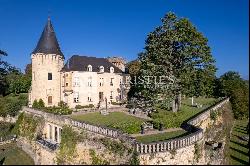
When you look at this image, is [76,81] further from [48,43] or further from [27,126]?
[27,126]

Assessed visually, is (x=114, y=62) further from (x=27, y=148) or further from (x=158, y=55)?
(x=27, y=148)

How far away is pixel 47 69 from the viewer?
42.1 m

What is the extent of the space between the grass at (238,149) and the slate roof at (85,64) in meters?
22.9

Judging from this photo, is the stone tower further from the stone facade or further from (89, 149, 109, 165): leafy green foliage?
(89, 149, 109, 165): leafy green foliage

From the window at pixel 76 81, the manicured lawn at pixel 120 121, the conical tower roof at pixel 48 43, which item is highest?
the conical tower roof at pixel 48 43

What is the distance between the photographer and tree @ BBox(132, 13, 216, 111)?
3638 centimetres

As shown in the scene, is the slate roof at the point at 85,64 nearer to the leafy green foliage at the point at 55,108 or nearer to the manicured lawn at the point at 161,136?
the leafy green foliage at the point at 55,108

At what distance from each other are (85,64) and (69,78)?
4428mm

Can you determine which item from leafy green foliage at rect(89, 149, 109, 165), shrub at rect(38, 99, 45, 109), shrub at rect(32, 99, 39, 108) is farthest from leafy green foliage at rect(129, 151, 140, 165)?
shrub at rect(32, 99, 39, 108)

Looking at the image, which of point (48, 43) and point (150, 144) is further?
point (48, 43)

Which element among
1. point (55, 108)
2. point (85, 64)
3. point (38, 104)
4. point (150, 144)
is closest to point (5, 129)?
point (38, 104)

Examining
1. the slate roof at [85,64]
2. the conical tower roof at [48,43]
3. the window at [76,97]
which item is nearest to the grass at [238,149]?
the window at [76,97]

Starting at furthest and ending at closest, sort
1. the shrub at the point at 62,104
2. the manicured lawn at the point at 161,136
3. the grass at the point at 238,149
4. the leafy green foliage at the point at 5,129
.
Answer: the shrub at the point at 62,104 < the leafy green foliage at the point at 5,129 < the manicured lawn at the point at 161,136 < the grass at the point at 238,149

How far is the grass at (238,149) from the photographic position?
23578 millimetres
